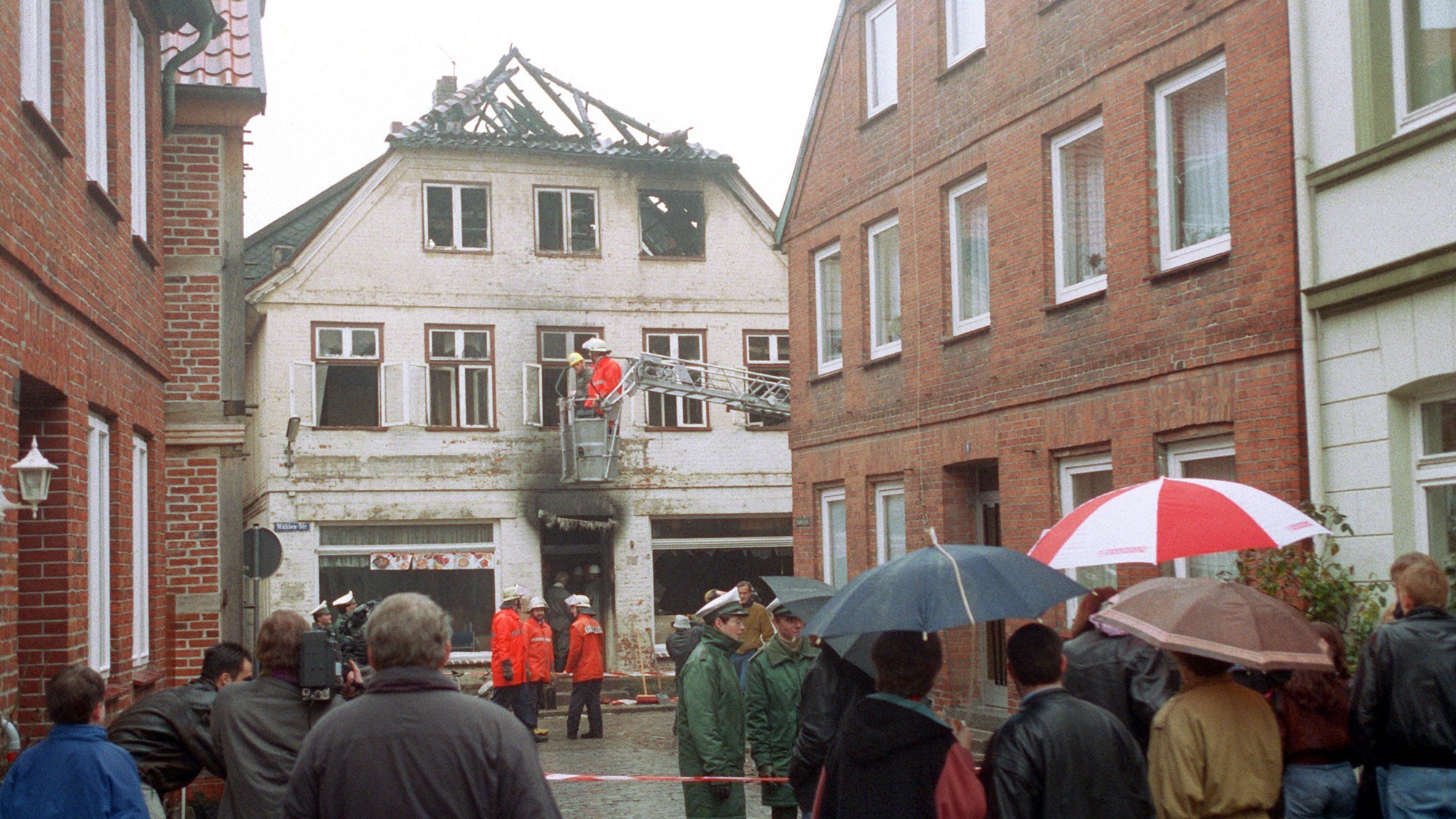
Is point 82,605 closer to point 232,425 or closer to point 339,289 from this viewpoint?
point 232,425

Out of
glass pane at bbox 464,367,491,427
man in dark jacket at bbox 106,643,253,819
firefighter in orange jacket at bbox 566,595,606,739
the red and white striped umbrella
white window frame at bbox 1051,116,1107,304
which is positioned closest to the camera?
man in dark jacket at bbox 106,643,253,819

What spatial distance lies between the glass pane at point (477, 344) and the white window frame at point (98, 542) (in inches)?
747

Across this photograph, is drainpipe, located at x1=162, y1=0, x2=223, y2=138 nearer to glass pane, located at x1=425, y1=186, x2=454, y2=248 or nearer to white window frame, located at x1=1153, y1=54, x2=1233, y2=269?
white window frame, located at x1=1153, y1=54, x2=1233, y2=269

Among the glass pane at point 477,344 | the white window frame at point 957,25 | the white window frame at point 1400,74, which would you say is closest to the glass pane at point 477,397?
the glass pane at point 477,344

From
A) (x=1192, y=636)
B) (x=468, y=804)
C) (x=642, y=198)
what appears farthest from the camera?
(x=642, y=198)

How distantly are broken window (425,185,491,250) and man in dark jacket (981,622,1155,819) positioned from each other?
26.2 metres

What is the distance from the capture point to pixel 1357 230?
36.0ft

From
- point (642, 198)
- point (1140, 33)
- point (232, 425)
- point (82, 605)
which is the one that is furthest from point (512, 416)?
point (82, 605)

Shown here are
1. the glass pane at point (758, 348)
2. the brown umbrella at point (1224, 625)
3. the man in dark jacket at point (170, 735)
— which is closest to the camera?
the brown umbrella at point (1224, 625)

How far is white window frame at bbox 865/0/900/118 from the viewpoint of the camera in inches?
760

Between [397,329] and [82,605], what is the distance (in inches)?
796

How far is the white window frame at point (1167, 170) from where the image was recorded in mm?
13430

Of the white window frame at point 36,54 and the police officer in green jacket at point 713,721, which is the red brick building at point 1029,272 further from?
the white window frame at point 36,54

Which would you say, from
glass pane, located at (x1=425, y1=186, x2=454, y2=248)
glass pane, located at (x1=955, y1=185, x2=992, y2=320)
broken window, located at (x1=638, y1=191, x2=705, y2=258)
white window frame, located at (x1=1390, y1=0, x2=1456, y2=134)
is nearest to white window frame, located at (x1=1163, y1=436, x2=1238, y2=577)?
white window frame, located at (x1=1390, y1=0, x2=1456, y2=134)
